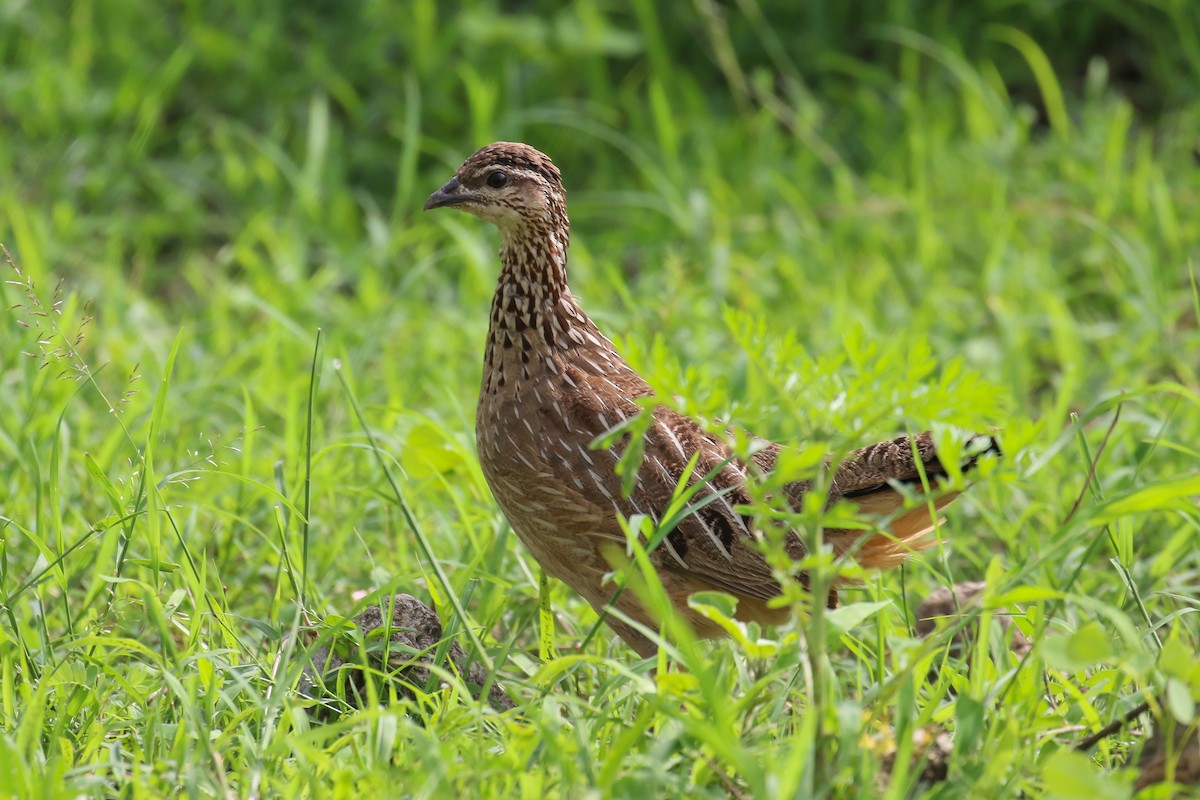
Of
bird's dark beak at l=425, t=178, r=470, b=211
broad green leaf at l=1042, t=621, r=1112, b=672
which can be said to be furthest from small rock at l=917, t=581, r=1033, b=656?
bird's dark beak at l=425, t=178, r=470, b=211

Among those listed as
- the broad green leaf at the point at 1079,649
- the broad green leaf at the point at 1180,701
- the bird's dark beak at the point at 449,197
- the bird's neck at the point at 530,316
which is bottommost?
the broad green leaf at the point at 1180,701

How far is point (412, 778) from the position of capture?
8.29 feet

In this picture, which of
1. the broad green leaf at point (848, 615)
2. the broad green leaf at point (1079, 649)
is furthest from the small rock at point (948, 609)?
the broad green leaf at point (1079, 649)

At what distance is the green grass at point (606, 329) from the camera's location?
8.49 feet

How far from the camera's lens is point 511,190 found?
152 inches

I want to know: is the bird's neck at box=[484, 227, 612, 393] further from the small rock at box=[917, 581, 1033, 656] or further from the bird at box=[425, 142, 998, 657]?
the small rock at box=[917, 581, 1033, 656]

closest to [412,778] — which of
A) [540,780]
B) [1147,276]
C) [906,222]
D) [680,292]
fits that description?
[540,780]

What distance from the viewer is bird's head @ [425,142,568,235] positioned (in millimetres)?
3867

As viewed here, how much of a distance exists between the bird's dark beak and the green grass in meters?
0.59

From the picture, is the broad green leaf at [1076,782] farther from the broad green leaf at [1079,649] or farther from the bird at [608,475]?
the bird at [608,475]

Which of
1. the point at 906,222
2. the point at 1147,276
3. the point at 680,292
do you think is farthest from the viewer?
the point at 906,222

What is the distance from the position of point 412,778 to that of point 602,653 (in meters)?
1.20

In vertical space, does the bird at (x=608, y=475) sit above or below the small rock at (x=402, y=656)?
above

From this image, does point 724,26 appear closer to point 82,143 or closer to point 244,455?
point 82,143
